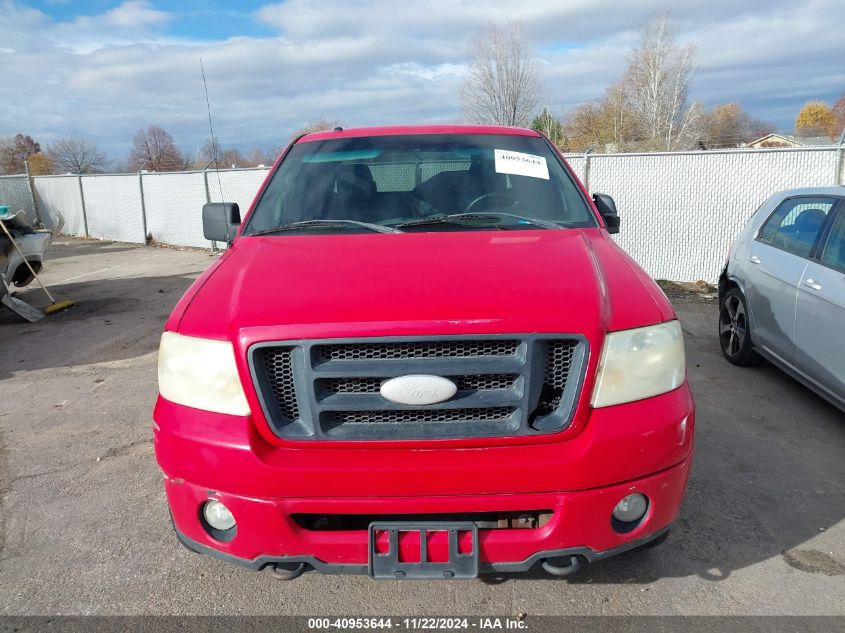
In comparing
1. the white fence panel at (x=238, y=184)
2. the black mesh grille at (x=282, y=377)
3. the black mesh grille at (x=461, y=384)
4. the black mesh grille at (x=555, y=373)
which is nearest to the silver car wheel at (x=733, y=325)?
the black mesh grille at (x=555, y=373)

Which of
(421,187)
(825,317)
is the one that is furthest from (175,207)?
(825,317)

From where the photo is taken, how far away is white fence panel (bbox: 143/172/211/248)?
622 inches

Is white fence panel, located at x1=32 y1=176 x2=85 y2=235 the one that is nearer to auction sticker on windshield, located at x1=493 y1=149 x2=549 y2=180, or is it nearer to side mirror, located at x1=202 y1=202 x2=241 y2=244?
side mirror, located at x1=202 y1=202 x2=241 y2=244

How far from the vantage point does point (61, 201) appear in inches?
802

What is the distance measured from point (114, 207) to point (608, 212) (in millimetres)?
17713

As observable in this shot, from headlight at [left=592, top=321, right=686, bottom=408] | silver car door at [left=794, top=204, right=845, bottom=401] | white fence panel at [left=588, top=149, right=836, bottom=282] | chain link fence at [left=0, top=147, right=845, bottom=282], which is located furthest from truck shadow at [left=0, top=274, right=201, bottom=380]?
white fence panel at [left=588, top=149, right=836, bottom=282]

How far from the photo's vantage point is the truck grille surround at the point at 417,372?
2.08 meters

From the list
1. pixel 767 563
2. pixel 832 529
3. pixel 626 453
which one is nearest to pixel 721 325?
pixel 832 529

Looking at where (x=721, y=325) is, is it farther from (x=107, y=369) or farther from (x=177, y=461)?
(x=107, y=369)

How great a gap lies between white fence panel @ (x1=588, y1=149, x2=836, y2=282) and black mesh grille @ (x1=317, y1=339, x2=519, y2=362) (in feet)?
29.5

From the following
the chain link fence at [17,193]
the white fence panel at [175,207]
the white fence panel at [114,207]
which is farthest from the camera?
the chain link fence at [17,193]

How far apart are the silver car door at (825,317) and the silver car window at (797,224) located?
200mm

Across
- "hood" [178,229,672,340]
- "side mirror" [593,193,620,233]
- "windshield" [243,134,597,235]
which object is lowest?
"hood" [178,229,672,340]

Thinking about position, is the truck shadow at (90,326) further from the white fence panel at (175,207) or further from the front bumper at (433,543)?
the white fence panel at (175,207)
